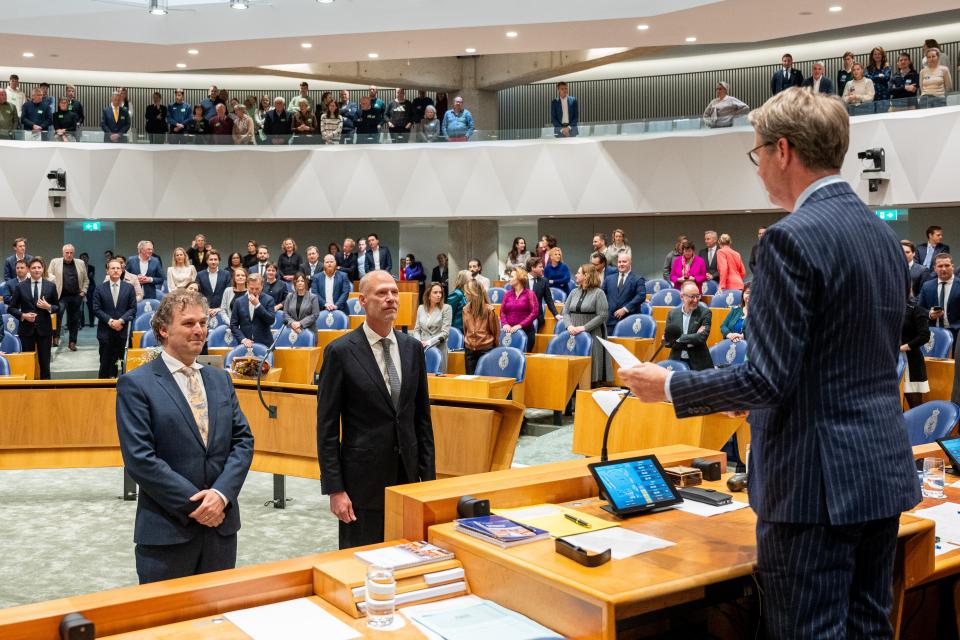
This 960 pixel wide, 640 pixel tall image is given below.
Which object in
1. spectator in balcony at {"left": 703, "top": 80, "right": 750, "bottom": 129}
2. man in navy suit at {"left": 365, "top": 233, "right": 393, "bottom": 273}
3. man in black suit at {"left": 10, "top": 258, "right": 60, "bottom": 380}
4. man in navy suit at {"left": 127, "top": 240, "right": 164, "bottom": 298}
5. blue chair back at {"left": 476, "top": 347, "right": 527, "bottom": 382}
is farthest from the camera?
spectator in balcony at {"left": 703, "top": 80, "right": 750, "bottom": 129}

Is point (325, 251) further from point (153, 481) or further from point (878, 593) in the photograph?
point (878, 593)

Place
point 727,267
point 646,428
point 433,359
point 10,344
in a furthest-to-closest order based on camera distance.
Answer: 1. point 727,267
2. point 10,344
3. point 433,359
4. point 646,428

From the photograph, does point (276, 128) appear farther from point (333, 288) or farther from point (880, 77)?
point (880, 77)

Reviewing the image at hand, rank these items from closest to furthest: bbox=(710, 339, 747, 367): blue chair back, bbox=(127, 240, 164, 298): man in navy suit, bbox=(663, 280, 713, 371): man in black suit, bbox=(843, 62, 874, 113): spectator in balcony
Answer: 1. bbox=(663, 280, 713, 371): man in black suit
2. bbox=(710, 339, 747, 367): blue chair back
3. bbox=(127, 240, 164, 298): man in navy suit
4. bbox=(843, 62, 874, 113): spectator in balcony

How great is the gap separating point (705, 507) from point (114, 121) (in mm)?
15850

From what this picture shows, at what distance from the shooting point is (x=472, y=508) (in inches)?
96.3

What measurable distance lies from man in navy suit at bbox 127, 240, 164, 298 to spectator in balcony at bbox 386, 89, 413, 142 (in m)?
5.36

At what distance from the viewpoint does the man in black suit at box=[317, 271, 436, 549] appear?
11.4 feet

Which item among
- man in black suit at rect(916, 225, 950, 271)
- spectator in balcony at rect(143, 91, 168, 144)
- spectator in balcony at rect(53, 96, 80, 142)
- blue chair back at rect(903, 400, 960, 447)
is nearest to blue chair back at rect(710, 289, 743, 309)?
man in black suit at rect(916, 225, 950, 271)

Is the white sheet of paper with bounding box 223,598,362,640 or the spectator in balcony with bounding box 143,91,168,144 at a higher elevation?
the spectator in balcony with bounding box 143,91,168,144

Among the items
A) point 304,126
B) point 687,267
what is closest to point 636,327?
point 687,267

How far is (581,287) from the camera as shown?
8844 mm

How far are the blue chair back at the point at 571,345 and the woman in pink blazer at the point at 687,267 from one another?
3549 millimetres

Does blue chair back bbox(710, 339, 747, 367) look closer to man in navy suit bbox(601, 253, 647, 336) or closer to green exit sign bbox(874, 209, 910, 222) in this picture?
man in navy suit bbox(601, 253, 647, 336)
